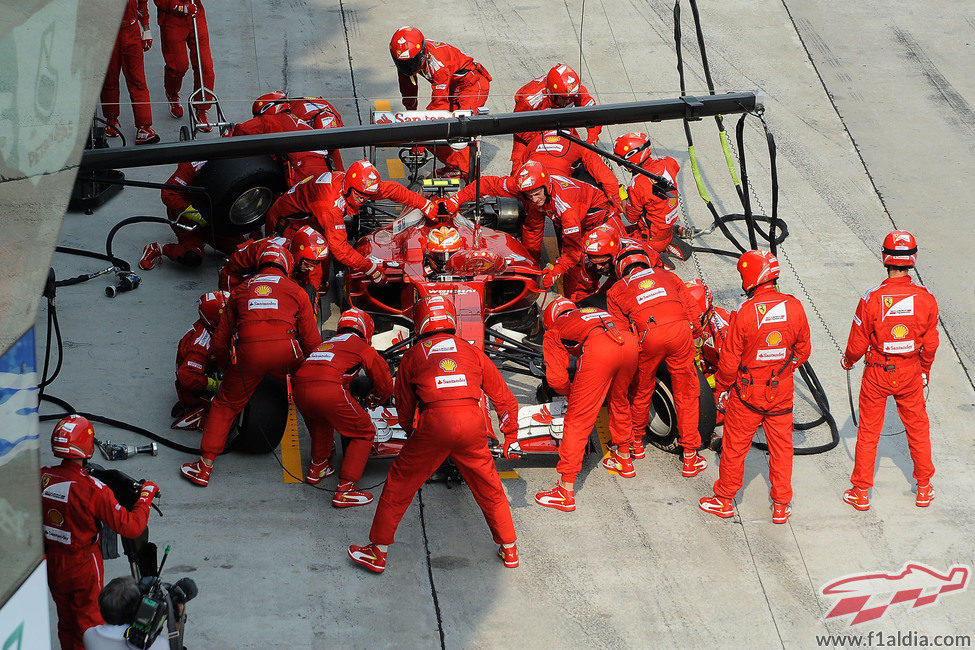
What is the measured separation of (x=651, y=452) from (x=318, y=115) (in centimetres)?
429

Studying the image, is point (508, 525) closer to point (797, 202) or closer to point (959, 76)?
point (797, 202)

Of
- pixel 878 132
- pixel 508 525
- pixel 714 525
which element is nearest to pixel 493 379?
pixel 508 525

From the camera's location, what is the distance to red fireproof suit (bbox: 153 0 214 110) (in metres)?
11.5

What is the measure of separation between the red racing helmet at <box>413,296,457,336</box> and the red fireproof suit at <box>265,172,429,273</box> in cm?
175

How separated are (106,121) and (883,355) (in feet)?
25.5

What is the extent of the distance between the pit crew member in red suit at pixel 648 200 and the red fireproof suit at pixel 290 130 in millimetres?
2704

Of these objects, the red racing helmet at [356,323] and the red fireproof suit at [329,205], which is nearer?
the red racing helmet at [356,323]

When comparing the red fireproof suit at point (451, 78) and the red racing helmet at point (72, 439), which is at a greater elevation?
the red fireproof suit at point (451, 78)

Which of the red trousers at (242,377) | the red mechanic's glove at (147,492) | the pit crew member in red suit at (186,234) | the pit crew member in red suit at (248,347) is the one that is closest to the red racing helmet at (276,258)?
the pit crew member in red suit at (248,347)

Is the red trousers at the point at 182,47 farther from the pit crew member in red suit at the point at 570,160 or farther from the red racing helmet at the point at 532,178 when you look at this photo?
the red racing helmet at the point at 532,178

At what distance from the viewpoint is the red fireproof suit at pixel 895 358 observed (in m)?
7.57

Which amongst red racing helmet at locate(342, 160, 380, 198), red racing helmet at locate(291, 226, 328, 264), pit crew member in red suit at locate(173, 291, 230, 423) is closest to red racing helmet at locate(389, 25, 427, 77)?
red racing helmet at locate(342, 160, 380, 198)

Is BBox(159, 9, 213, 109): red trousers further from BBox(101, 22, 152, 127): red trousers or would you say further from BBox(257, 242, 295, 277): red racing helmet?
BBox(257, 242, 295, 277): red racing helmet
